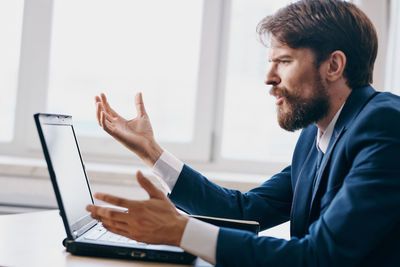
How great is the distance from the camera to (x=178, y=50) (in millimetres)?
2408

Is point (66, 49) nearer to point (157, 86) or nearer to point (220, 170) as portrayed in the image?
point (157, 86)

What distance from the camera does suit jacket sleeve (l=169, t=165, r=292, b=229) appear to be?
1.40 meters

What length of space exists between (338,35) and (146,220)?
2.33 feet

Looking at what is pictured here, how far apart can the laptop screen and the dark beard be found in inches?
23.3

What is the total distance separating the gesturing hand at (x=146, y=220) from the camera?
2.98ft

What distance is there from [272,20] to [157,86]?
1.17 meters

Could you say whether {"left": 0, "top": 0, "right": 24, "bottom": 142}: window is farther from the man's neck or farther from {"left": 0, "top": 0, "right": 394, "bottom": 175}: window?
the man's neck

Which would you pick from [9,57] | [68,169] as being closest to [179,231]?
[68,169]

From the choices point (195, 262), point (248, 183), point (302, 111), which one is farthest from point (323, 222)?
point (248, 183)

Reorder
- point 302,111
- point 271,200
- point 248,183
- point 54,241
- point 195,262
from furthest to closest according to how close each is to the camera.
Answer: point 248,183, point 271,200, point 302,111, point 54,241, point 195,262

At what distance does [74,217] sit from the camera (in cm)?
102

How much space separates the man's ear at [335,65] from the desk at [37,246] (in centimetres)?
60

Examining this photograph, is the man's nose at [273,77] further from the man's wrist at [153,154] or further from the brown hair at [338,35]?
the man's wrist at [153,154]

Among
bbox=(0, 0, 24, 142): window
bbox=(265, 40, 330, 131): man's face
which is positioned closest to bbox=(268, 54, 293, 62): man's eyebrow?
bbox=(265, 40, 330, 131): man's face
